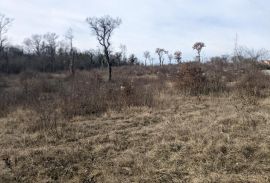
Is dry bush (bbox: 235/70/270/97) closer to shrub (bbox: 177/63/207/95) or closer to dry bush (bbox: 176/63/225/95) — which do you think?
dry bush (bbox: 176/63/225/95)

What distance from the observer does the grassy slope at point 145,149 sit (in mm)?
5637

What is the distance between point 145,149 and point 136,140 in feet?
2.01

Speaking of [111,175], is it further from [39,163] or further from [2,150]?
[2,150]

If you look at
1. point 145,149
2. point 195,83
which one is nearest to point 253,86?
point 195,83

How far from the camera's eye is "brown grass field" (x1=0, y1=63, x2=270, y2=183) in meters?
5.68

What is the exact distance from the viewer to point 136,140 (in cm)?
738

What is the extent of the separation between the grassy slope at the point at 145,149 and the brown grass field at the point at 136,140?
0.02 metres

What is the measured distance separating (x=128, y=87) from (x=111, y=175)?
689cm

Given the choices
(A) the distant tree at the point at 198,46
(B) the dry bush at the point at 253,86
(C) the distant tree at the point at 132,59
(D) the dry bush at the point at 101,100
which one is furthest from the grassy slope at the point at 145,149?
(C) the distant tree at the point at 132,59

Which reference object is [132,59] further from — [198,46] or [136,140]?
[136,140]

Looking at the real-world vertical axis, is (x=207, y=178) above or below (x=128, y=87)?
below

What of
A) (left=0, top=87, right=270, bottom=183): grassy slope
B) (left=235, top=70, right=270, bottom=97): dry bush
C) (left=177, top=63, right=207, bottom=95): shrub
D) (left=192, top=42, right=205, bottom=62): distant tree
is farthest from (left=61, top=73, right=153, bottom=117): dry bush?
(left=192, top=42, right=205, bottom=62): distant tree

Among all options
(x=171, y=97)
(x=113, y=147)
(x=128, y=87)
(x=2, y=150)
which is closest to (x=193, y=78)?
(x=171, y=97)

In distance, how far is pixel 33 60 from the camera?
158 ft
